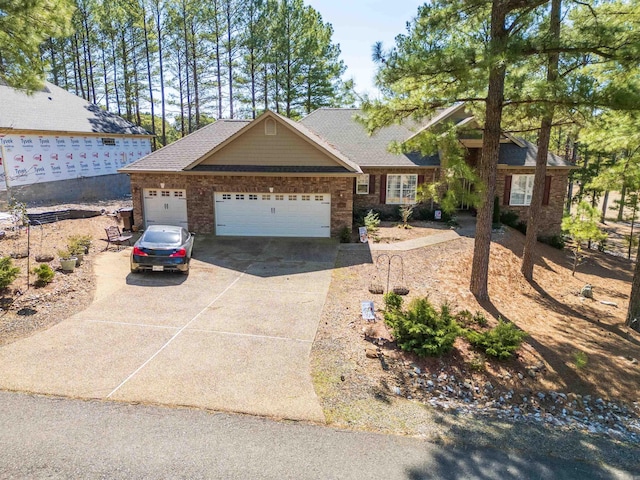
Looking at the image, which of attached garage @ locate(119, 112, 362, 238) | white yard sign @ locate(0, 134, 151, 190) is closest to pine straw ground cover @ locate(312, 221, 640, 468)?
attached garage @ locate(119, 112, 362, 238)

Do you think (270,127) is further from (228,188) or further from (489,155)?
(489,155)

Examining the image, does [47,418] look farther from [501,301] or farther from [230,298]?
[501,301]

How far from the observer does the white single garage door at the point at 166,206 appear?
57.4 ft

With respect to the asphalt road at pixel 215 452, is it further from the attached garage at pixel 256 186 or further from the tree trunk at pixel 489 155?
the attached garage at pixel 256 186

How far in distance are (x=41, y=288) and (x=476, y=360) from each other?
10.7 m

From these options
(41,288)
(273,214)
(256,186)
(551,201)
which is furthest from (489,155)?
(551,201)

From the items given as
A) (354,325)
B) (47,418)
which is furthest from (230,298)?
(47,418)

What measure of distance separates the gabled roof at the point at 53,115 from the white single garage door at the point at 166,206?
8.49m

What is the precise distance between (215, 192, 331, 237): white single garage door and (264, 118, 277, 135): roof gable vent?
2.53 metres

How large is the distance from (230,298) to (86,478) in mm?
6229

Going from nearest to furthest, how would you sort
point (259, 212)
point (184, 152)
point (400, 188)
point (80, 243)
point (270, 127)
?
point (80, 243), point (270, 127), point (259, 212), point (184, 152), point (400, 188)

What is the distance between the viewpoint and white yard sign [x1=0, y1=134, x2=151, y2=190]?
2065cm

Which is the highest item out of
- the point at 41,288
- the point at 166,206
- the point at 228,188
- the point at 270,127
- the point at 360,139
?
the point at 360,139

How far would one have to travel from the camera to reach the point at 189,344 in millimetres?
8055
